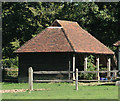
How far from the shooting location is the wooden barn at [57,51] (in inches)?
1469

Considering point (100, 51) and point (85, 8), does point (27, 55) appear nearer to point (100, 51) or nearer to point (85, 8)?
point (100, 51)

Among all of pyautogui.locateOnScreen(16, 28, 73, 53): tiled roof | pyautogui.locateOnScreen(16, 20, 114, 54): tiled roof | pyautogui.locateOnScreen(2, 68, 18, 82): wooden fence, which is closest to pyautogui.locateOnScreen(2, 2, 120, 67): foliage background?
pyautogui.locateOnScreen(2, 68, 18, 82): wooden fence

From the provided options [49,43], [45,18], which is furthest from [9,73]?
[49,43]

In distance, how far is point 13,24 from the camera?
148 ft

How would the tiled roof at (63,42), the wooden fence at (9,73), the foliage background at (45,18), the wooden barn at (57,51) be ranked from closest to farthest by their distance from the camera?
the wooden barn at (57,51) → the tiled roof at (63,42) → the wooden fence at (9,73) → the foliage background at (45,18)

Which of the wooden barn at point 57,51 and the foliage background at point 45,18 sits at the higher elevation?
the foliage background at point 45,18

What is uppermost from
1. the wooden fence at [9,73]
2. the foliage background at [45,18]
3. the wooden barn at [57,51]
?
the foliage background at [45,18]

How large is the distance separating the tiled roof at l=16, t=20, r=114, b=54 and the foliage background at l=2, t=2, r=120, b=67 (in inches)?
234

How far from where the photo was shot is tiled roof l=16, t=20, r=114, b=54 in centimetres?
3753

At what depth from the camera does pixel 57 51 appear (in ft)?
121

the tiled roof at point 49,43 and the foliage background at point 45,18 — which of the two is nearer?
the tiled roof at point 49,43

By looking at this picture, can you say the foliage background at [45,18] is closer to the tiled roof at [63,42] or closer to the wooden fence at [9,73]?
the wooden fence at [9,73]

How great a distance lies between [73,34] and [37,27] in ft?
26.9

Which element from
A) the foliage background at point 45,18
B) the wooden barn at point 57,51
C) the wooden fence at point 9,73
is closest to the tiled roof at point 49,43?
the wooden barn at point 57,51
